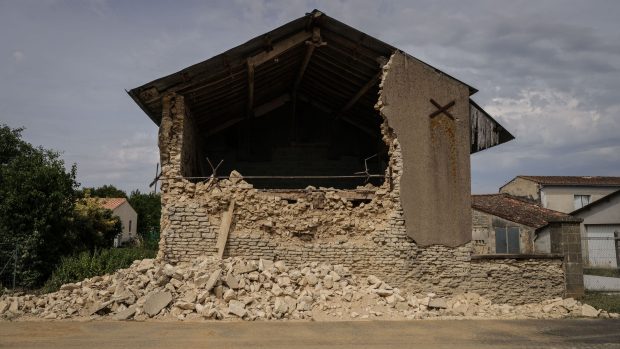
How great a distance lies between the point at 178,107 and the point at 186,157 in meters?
1.51

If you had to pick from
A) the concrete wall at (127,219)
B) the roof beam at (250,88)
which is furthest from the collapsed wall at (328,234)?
the concrete wall at (127,219)

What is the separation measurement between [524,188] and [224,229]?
1073 inches

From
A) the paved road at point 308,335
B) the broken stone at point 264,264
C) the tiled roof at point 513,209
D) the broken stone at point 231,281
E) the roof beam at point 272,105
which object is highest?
the roof beam at point 272,105

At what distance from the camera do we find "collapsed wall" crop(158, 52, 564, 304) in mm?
11898

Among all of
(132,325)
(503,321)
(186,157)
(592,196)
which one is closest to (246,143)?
(186,157)

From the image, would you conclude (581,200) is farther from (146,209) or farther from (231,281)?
(146,209)

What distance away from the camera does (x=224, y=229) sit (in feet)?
38.7

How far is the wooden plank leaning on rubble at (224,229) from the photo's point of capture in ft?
38.1

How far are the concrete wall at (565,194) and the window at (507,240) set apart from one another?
12297 millimetres

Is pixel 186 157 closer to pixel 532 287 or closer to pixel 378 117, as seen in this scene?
pixel 378 117

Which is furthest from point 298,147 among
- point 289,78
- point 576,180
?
point 576,180

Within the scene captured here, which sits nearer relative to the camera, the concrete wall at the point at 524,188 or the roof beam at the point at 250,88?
the roof beam at the point at 250,88

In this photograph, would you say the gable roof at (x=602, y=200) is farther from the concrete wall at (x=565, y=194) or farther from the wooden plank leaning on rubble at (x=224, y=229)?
the wooden plank leaning on rubble at (x=224, y=229)

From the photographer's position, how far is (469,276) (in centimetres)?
1238
